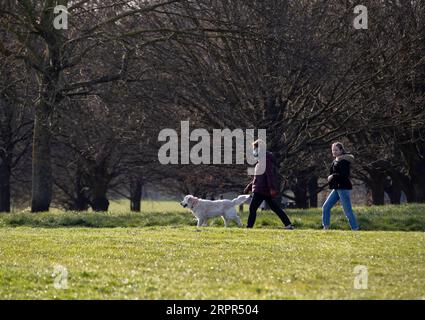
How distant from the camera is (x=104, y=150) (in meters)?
41.6

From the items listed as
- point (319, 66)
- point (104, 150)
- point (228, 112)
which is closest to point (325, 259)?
point (319, 66)

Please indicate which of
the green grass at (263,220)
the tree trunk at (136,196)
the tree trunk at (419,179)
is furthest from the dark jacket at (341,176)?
the tree trunk at (136,196)

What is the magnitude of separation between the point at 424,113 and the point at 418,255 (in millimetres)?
18292

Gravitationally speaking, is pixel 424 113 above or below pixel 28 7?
below

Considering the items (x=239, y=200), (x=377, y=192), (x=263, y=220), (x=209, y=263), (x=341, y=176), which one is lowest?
(x=209, y=263)

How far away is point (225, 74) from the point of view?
3306 centimetres

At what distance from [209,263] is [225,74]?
19.7 meters

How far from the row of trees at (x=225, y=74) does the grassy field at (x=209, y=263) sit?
10358 millimetres

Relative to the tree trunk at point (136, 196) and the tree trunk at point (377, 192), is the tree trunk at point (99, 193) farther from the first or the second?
the tree trunk at point (377, 192)

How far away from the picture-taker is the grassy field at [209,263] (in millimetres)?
11273

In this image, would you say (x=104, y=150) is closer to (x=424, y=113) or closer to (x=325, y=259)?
(x=424, y=113)

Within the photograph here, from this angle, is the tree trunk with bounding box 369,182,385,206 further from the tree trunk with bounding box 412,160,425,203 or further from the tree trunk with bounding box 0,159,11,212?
the tree trunk with bounding box 0,159,11,212

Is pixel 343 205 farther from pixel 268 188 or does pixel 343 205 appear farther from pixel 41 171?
pixel 41 171

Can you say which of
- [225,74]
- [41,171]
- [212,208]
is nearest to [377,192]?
[225,74]
